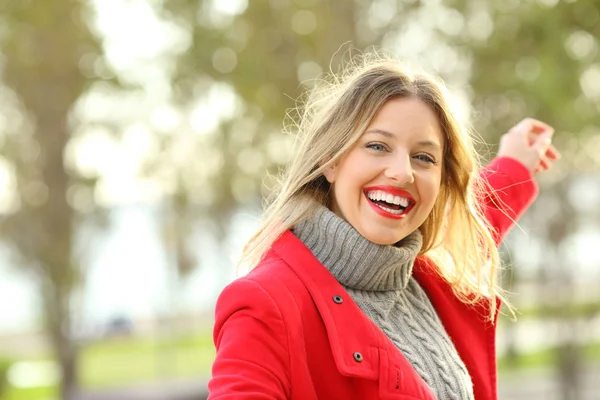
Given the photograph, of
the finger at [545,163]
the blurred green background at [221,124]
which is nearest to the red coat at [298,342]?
the finger at [545,163]

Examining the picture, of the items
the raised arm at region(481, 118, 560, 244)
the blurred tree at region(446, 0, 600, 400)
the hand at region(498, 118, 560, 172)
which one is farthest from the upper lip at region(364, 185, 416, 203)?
the blurred tree at region(446, 0, 600, 400)

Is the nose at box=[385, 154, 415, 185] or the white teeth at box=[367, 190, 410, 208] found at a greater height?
the nose at box=[385, 154, 415, 185]

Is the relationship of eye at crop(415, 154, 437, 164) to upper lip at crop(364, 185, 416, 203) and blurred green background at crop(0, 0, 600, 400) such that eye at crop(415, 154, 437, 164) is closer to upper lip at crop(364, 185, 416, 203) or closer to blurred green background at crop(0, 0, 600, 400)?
upper lip at crop(364, 185, 416, 203)

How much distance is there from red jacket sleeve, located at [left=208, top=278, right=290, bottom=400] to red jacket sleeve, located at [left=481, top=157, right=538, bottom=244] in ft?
4.19

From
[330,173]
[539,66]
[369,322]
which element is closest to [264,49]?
[539,66]

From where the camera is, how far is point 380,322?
8.11 feet

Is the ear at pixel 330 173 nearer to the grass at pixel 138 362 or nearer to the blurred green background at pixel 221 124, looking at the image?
the blurred green background at pixel 221 124

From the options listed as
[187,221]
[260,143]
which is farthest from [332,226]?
[187,221]

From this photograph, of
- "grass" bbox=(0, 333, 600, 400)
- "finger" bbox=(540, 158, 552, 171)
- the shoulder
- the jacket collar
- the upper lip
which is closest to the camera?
the shoulder

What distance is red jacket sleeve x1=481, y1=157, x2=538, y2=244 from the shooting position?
3289 millimetres

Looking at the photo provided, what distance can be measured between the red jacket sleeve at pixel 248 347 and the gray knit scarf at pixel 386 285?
1.00ft

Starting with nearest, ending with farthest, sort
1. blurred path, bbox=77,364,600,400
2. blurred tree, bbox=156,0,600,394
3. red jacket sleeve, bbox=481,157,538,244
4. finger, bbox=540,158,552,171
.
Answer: red jacket sleeve, bbox=481,157,538,244
finger, bbox=540,158,552,171
blurred tree, bbox=156,0,600,394
blurred path, bbox=77,364,600,400

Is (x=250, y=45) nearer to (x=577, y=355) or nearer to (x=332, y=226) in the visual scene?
(x=577, y=355)

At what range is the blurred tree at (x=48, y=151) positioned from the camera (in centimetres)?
1205
